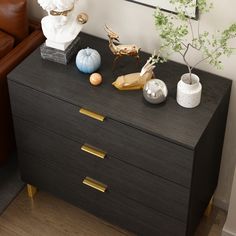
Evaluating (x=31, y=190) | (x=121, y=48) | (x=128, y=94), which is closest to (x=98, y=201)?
(x=31, y=190)

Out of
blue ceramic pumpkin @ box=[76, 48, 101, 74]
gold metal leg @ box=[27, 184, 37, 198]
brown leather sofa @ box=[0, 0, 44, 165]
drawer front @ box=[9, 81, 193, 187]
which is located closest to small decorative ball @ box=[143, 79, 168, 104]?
drawer front @ box=[9, 81, 193, 187]

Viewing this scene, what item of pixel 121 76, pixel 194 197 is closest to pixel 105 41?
pixel 121 76

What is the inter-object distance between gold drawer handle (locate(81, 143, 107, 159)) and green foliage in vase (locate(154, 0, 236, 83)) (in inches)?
18.2

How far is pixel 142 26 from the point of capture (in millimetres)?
2258

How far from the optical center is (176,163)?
6.47ft

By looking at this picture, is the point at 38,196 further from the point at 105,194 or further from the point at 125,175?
the point at 125,175

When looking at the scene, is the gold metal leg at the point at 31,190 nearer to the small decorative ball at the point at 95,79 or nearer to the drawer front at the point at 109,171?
the drawer front at the point at 109,171

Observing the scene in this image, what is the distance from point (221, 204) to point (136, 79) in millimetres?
897

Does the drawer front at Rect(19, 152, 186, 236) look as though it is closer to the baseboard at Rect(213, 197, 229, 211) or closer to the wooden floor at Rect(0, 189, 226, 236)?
the wooden floor at Rect(0, 189, 226, 236)

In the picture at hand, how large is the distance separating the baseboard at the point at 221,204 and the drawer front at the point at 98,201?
1.51 feet

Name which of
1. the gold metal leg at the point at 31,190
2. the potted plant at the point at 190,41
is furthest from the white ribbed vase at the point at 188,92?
the gold metal leg at the point at 31,190

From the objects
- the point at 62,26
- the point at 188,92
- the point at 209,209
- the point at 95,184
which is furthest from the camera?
the point at 209,209

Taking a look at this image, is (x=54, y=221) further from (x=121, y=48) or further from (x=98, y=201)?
(x=121, y=48)

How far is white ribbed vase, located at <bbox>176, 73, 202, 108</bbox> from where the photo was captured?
6.47ft
